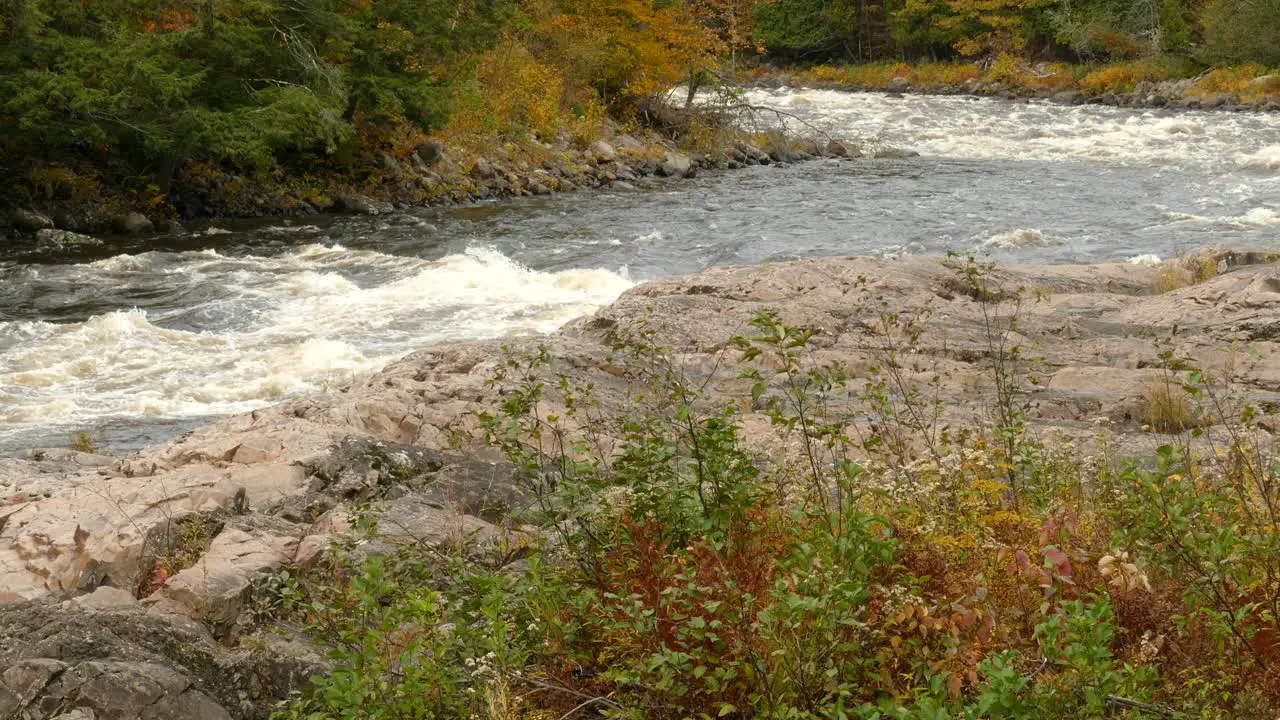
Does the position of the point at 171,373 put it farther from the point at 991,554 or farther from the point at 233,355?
the point at 991,554

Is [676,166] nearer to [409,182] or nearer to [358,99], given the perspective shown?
[409,182]

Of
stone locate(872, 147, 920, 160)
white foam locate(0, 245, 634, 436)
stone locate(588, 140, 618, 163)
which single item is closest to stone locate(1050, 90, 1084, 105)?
stone locate(872, 147, 920, 160)

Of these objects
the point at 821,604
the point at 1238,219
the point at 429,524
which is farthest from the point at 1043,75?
the point at 821,604

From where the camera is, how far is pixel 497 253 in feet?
57.0

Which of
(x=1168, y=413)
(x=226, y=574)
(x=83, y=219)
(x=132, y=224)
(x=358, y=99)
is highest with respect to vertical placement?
(x=226, y=574)

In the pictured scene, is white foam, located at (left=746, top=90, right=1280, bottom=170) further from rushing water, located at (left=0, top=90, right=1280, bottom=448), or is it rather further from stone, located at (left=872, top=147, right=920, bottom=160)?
stone, located at (left=872, top=147, right=920, bottom=160)

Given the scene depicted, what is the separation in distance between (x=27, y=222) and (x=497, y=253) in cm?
810

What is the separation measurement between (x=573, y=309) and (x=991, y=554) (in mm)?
9748

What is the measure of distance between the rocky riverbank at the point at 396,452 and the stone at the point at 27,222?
12.8 m

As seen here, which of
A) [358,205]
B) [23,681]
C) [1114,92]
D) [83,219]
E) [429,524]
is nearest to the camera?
[23,681]

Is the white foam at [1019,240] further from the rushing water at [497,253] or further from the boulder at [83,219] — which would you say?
the boulder at [83,219]

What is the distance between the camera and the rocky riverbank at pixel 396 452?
4.13 meters

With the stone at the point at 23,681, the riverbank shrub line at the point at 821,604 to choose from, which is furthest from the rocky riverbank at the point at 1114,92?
the stone at the point at 23,681

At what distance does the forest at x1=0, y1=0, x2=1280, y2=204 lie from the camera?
1853cm
